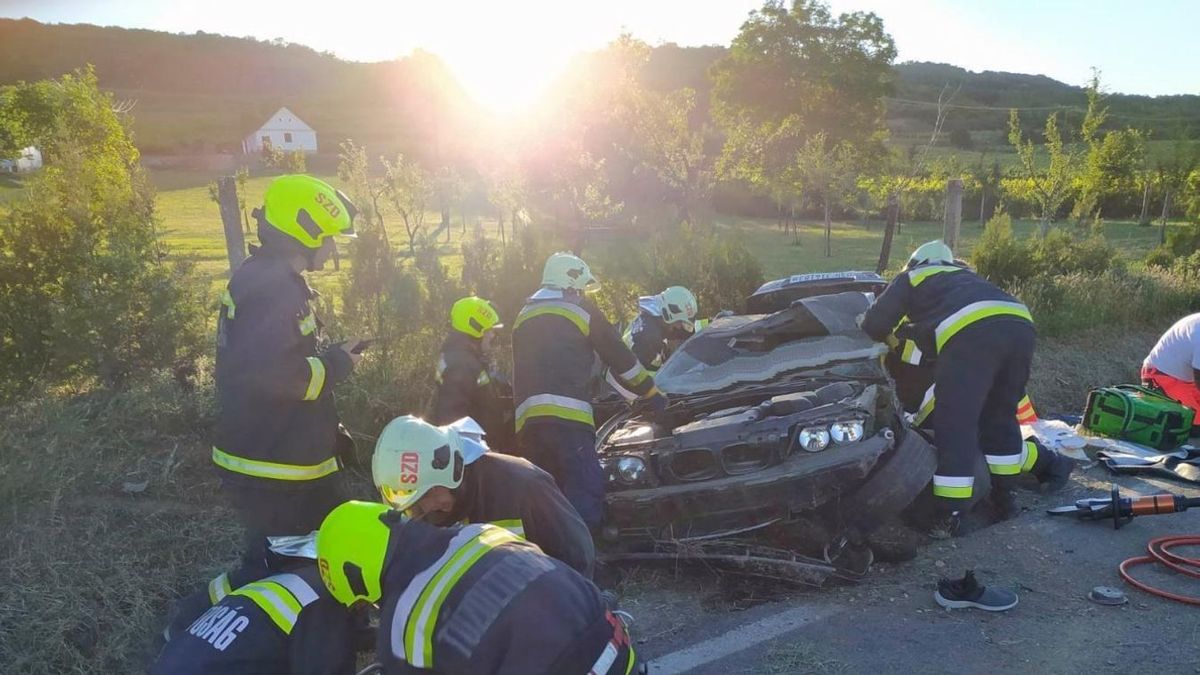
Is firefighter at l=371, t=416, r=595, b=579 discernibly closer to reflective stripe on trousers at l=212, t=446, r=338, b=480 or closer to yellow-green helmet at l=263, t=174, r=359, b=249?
reflective stripe on trousers at l=212, t=446, r=338, b=480

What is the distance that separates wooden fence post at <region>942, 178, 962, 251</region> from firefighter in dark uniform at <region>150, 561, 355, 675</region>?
802 cm

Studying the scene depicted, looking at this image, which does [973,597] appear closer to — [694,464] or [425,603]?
[694,464]

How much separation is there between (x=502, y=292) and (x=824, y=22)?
54.6 meters

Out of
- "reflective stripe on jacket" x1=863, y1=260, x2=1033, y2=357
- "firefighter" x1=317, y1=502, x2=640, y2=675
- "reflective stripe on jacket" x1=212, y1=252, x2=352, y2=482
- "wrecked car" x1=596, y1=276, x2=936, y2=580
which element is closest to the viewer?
"firefighter" x1=317, y1=502, x2=640, y2=675

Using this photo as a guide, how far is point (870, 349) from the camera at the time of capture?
4875 mm

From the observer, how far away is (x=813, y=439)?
12.6 feet

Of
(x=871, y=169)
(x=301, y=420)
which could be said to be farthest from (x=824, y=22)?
(x=301, y=420)

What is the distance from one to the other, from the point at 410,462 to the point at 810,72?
56589 millimetres

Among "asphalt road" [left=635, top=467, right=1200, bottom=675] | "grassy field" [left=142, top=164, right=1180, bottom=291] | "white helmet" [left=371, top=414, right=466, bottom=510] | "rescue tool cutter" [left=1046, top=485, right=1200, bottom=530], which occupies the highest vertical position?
"white helmet" [left=371, top=414, right=466, bottom=510]

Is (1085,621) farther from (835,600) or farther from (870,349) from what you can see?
(870,349)

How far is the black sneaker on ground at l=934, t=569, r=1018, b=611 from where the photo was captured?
3824 millimetres

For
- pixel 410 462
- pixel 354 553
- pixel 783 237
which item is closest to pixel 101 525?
pixel 410 462

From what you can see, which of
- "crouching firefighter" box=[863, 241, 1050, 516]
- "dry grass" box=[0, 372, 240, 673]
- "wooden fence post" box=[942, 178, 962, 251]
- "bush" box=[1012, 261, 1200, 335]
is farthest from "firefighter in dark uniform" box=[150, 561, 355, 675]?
"bush" box=[1012, 261, 1200, 335]

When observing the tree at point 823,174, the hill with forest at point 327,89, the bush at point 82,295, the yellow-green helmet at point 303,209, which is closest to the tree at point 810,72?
the hill with forest at point 327,89
